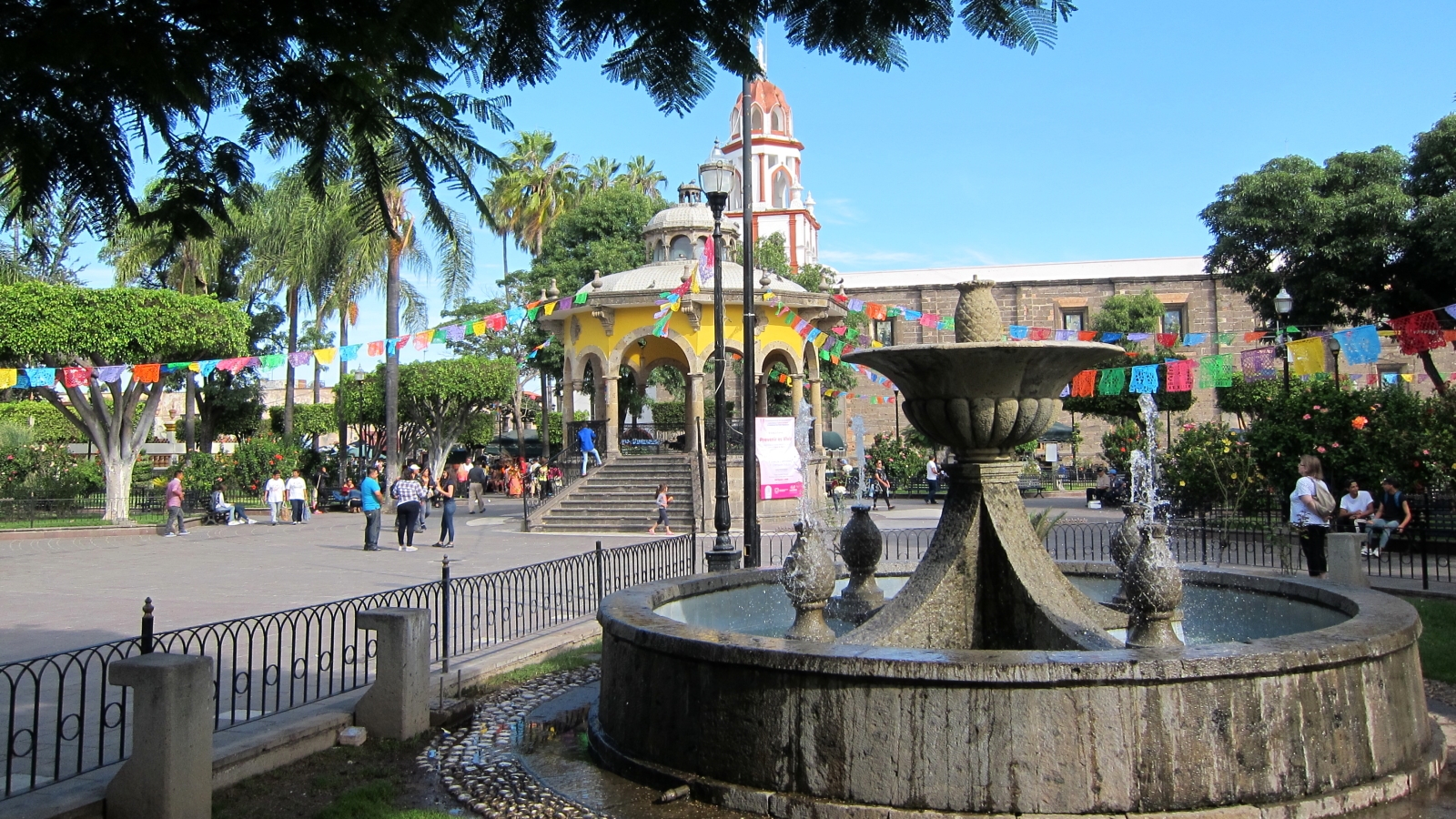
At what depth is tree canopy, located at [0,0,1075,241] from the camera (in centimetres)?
294

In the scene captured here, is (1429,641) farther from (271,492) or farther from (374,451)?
(374,451)

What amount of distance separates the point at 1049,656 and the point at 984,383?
2.21 m

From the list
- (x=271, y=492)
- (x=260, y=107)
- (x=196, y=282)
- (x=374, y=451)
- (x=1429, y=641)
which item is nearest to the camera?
(x=260, y=107)

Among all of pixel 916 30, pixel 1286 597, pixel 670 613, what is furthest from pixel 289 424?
pixel 916 30

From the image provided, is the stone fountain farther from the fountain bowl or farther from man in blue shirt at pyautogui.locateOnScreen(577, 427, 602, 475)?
man in blue shirt at pyautogui.locateOnScreen(577, 427, 602, 475)

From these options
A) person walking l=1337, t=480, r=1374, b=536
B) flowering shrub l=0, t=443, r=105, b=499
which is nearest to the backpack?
person walking l=1337, t=480, r=1374, b=536

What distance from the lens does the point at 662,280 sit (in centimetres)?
2539

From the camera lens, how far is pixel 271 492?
25812 mm

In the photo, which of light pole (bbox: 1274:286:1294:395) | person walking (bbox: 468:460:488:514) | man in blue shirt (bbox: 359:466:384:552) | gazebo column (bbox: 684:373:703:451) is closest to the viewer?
light pole (bbox: 1274:286:1294:395)

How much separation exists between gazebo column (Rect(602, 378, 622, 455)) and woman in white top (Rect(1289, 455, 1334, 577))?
49.9ft

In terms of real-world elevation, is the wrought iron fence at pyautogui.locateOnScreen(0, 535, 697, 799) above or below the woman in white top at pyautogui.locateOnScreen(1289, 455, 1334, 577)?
below

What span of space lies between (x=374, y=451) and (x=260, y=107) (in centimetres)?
3619

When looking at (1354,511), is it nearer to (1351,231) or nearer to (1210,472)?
(1210,472)

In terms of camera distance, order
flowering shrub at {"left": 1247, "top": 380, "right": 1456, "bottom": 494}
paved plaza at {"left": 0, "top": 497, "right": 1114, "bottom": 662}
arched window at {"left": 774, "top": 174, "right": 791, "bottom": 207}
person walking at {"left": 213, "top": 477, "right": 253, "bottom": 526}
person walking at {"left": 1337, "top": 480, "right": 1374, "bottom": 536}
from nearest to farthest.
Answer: paved plaza at {"left": 0, "top": 497, "right": 1114, "bottom": 662}
person walking at {"left": 1337, "top": 480, "right": 1374, "bottom": 536}
flowering shrub at {"left": 1247, "top": 380, "right": 1456, "bottom": 494}
person walking at {"left": 213, "top": 477, "right": 253, "bottom": 526}
arched window at {"left": 774, "top": 174, "right": 791, "bottom": 207}
